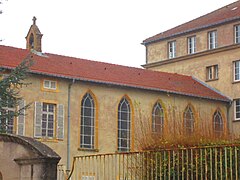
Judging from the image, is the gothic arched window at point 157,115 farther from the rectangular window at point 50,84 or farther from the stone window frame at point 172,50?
the stone window frame at point 172,50

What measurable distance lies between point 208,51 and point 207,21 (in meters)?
2.75

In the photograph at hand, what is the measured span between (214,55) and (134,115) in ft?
34.8

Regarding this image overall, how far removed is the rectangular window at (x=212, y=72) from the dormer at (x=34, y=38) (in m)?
12.5

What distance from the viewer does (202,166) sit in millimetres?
14062

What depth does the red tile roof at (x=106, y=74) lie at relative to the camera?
33156 mm

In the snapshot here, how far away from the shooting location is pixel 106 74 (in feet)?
120

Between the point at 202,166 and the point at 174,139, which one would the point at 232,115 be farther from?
the point at 202,166

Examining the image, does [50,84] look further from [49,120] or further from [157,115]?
[157,115]

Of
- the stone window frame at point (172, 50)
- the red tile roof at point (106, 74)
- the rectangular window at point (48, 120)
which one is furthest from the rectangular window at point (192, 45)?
the rectangular window at point (48, 120)

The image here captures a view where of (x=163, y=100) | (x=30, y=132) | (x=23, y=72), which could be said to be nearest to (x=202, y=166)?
(x=23, y=72)

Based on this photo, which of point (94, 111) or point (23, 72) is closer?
point (23, 72)

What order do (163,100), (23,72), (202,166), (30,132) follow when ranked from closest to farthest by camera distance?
(202,166), (23,72), (30,132), (163,100)

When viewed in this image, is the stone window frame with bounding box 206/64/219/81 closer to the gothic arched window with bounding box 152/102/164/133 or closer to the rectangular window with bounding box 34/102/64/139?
the gothic arched window with bounding box 152/102/164/133

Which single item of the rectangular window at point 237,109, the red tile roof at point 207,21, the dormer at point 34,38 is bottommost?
the rectangular window at point 237,109
